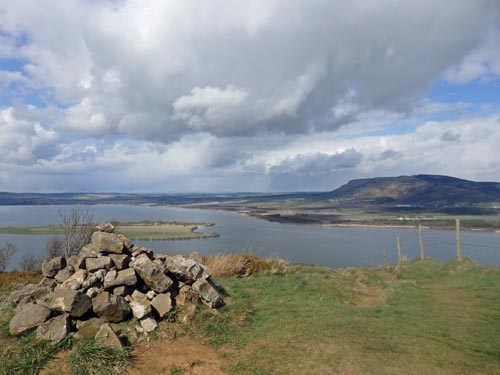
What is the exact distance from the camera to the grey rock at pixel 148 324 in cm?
671

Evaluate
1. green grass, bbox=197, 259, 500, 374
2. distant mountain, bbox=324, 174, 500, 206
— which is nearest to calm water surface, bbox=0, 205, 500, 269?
green grass, bbox=197, 259, 500, 374

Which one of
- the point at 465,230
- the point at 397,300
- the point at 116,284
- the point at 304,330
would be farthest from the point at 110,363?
the point at 465,230

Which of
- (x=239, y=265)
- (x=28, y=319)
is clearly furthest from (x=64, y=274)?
(x=239, y=265)

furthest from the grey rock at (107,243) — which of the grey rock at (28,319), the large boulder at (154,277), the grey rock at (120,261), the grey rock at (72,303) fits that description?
the grey rock at (28,319)

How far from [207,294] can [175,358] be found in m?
2.23

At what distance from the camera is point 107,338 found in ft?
19.9

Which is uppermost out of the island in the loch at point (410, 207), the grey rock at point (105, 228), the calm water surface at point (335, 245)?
the grey rock at point (105, 228)

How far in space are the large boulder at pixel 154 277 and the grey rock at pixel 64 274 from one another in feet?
5.81

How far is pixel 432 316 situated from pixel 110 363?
7.25 meters

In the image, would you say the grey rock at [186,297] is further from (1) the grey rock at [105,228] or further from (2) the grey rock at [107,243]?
(1) the grey rock at [105,228]

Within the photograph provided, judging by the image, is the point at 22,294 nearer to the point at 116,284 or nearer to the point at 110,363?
the point at 116,284

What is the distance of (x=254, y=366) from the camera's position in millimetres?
5719

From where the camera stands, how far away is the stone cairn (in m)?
6.43

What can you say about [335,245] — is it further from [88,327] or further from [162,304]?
[88,327]
